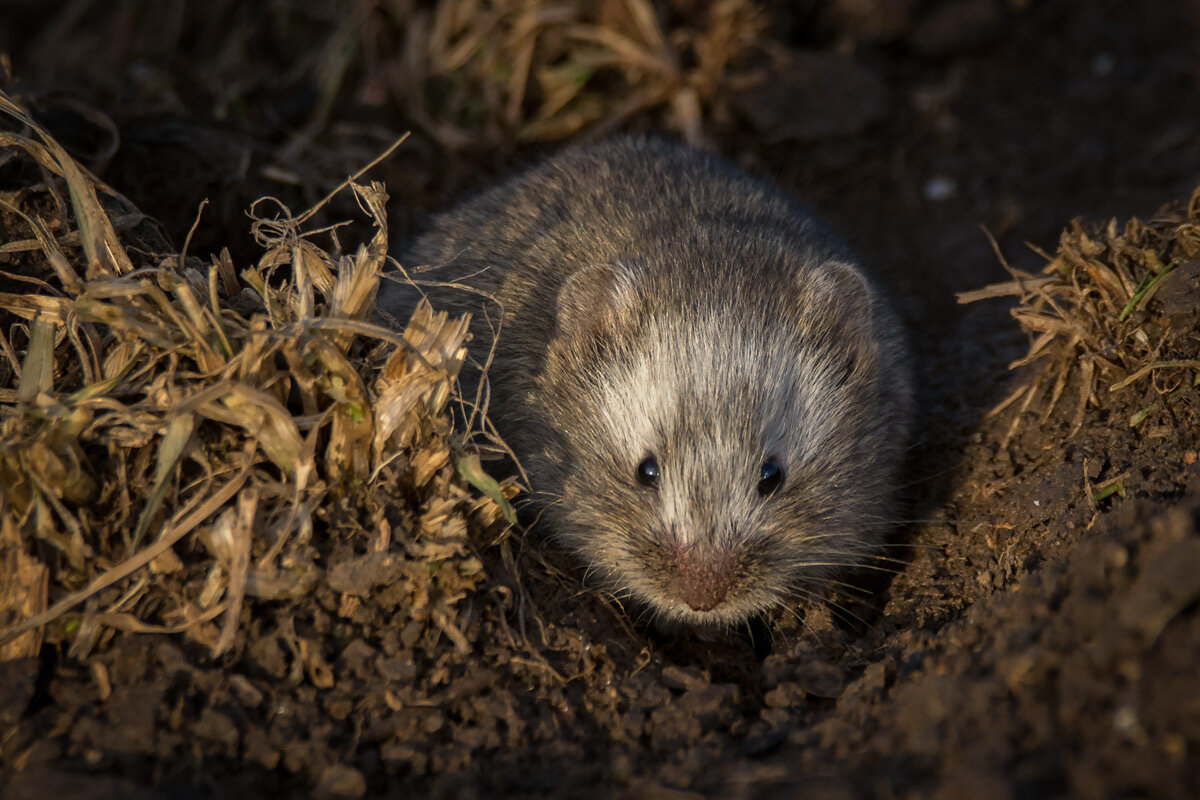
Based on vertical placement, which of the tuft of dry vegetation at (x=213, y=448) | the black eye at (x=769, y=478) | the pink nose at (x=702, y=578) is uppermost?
the tuft of dry vegetation at (x=213, y=448)

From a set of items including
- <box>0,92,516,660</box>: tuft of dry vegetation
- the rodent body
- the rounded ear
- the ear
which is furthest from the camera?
the ear

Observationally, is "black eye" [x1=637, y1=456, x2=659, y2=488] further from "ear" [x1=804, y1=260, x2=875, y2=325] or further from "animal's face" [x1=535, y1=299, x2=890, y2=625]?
"ear" [x1=804, y1=260, x2=875, y2=325]

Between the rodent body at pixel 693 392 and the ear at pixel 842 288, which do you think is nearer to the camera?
the rodent body at pixel 693 392

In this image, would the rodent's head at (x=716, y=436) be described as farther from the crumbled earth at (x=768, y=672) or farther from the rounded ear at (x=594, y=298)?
the crumbled earth at (x=768, y=672)

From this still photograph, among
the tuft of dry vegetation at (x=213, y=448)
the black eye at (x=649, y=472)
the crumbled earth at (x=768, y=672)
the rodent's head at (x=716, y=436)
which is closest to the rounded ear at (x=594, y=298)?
the rodent's head at (x=716, y=436)

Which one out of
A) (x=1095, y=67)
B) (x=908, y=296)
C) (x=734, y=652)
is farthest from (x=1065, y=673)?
(x=1095, y=67)

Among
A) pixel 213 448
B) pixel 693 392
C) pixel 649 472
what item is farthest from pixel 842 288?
pixel 213 448

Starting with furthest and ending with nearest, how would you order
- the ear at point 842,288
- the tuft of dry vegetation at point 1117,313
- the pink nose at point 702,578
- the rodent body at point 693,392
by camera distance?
the ear at point 842,288 → the tuft of dry vegetation at point 1117,313 → the rodent body at point 693,392 → the pink nose at point 702,578

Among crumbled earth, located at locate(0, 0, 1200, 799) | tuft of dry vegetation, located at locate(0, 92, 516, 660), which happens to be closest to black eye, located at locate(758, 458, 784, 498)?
crumbled earth, located at locate(0, 0, 1200, 799)
